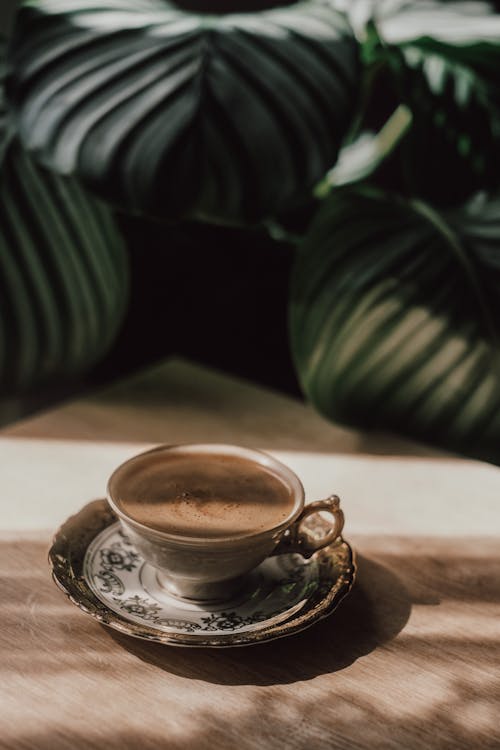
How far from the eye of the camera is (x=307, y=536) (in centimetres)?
65

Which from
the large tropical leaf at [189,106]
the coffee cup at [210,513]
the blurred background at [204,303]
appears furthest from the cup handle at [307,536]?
the blurred background at [204,303]

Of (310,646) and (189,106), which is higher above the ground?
(189,106)

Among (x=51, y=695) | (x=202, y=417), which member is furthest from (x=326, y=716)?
(x=202, y=417)

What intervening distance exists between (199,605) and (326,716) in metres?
0.12

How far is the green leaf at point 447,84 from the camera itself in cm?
101

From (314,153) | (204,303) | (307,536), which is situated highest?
(314,153)

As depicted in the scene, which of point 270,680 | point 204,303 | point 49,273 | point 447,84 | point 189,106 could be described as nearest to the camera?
point 270,680

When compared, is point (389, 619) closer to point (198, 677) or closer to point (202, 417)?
point (198, 677)

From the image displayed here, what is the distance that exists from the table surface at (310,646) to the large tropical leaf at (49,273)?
162mm

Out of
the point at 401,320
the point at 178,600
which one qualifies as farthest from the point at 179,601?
the point at 401,320

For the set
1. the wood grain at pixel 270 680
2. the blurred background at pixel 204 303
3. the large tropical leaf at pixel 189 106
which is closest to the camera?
the wood grain at pixel 270 680

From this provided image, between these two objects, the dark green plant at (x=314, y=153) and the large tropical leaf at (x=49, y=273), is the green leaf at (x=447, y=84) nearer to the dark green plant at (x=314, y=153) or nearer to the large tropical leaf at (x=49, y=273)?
the dark green plant at (x=314, y=153)

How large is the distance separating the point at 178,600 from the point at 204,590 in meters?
0.02

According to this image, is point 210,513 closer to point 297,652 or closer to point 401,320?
point 297,652
